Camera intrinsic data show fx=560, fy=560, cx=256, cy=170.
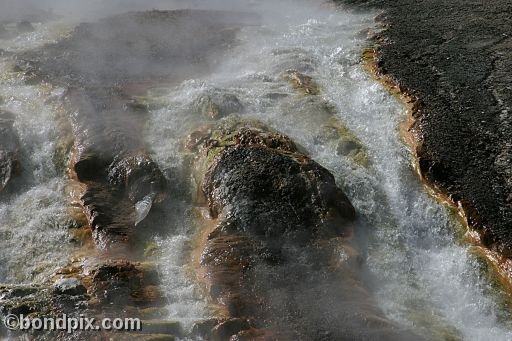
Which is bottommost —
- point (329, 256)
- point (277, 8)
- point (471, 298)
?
point (471, 298)

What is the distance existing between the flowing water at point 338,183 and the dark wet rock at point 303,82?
189 millimetres

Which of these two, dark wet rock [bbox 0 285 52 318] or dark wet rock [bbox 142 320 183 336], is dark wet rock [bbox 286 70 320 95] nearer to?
dark wet rock [bbox 142 320 183 336]

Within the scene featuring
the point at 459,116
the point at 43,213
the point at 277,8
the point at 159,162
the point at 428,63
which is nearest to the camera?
the point at 43,213

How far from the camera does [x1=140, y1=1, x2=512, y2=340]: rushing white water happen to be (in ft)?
24.0

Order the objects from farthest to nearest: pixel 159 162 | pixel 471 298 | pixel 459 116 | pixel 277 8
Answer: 1. pixel 277 8
2. pixel 459 116
3. pixel 159 162
4. pixel 471 298

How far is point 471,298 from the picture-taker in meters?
7.50

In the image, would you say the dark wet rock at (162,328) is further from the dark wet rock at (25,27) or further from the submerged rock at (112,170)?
the dark wet rock at (25,27)

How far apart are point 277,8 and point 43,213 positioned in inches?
436

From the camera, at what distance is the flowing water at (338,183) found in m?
7.33

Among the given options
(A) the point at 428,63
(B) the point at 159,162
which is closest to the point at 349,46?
(A) the point at 428,63

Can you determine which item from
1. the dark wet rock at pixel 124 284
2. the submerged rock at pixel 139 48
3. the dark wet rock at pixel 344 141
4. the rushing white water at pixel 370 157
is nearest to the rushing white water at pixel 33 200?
the dark wet rock at pixel 124 284

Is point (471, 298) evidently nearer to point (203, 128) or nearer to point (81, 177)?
point (203, 128)

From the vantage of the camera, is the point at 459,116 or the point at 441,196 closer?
the point at 441,196

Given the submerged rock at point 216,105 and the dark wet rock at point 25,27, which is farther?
the dark wet rock at point 25,27
